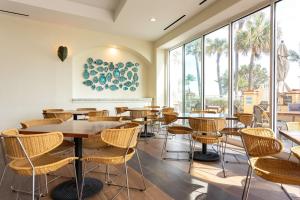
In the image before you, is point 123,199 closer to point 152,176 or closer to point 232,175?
point 152,176

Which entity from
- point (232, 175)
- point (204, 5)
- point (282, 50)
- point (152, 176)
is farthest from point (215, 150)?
→ point (204, 5)

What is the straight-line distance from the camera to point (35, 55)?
6223 mm

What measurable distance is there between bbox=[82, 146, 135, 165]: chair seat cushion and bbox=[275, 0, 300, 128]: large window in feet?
10.3

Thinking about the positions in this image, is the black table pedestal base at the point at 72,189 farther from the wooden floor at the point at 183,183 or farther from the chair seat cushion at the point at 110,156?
the chair seat cushion at the point at 110,156

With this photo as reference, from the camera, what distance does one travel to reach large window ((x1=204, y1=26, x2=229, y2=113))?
5.55 m

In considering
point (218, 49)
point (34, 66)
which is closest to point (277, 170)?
point (218, 49)

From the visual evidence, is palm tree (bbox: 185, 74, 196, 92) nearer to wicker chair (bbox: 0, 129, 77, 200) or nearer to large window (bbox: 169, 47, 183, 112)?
large window (bbox: 169, 47, 183, 112)

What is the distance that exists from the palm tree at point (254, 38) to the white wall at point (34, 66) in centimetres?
449

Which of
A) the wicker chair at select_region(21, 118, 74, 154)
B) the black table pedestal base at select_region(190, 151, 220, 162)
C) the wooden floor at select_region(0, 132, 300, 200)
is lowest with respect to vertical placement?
the wooden floor at select_region(0, 132, 300, 200)

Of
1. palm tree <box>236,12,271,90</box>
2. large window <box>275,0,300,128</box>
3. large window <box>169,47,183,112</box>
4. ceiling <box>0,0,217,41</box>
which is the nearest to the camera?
large window <box>275,0,300,128</box>

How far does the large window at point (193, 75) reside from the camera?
666 cm

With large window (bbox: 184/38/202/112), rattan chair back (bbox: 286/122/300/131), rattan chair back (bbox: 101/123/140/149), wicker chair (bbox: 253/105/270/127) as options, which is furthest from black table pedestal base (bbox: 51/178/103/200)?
large window (bbox: 184/38/202/112)

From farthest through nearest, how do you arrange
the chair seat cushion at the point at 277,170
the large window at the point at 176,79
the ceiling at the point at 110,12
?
the large window at the point at 176,79, the ceiling at the point at 110,12, the chair seat cushion at the point at 277,170

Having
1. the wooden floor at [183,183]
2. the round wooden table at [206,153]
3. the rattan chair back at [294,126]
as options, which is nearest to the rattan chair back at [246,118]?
the round wooden table at [206,153]
